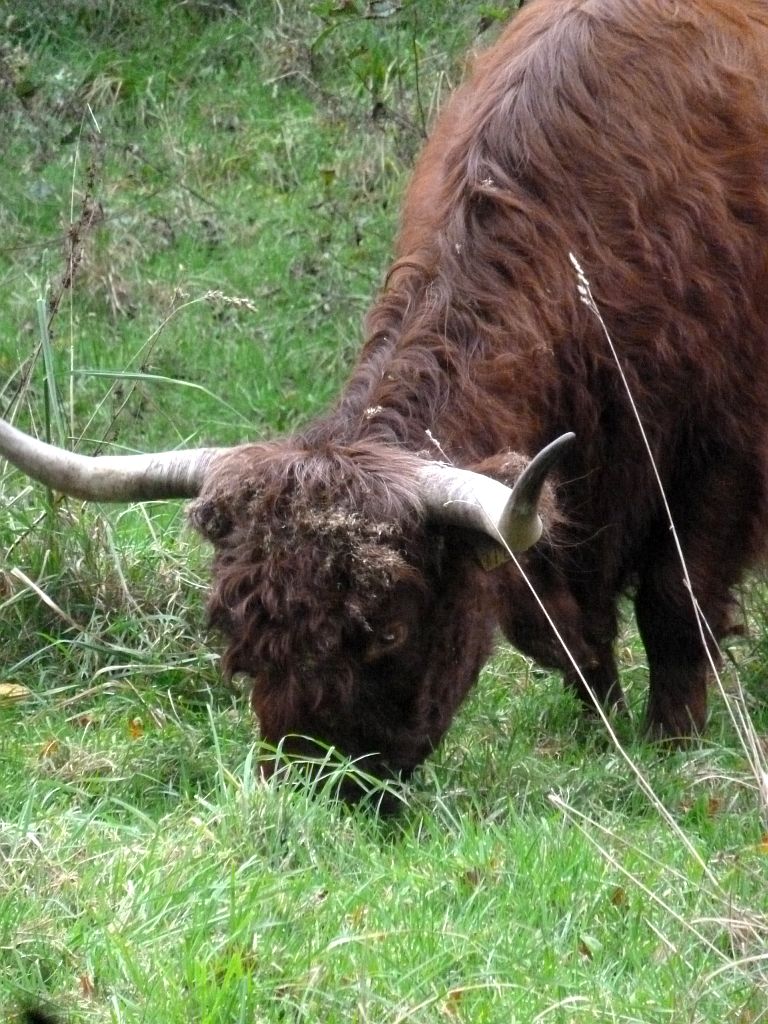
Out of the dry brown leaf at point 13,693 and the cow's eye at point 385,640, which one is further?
the dry brown leaf at point 13,693

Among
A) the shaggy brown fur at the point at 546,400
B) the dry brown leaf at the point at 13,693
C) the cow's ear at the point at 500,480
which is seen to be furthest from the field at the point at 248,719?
the cow's ear at the point at 500,480

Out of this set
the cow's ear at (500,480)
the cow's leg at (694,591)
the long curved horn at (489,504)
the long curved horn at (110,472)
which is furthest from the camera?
the cow's leg at (694,591)

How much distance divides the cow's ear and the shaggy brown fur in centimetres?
2

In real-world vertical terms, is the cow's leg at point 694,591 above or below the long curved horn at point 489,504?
below

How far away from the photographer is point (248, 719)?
570 cm

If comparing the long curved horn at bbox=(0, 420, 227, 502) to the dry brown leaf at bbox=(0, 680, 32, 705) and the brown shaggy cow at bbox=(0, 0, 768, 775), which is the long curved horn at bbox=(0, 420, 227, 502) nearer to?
the brown shaggy cow at bbox=(0, 0, 768, 775)

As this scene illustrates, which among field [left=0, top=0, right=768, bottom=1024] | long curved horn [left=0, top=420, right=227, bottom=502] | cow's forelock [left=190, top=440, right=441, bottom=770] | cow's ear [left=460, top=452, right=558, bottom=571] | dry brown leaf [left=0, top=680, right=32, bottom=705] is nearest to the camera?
field [left=0, top=0, right=768, bottom=1024]

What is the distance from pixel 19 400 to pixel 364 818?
286 centimetres

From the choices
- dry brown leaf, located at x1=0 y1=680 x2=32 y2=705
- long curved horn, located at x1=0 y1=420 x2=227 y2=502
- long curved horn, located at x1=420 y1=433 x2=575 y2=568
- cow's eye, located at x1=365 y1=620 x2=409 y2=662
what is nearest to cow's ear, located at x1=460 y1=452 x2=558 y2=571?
long curved horn, located at x1=420 y1=433 x2=575 y2=568

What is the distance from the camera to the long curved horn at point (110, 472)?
5.01 m

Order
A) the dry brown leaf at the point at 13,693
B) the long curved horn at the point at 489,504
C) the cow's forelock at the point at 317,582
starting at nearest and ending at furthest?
the long curved horn at the point at 489,504 < the cow's forelock at the point at 317,582 < the dry brown leaf at the point at 13,693

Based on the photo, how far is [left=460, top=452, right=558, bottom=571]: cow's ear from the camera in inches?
183

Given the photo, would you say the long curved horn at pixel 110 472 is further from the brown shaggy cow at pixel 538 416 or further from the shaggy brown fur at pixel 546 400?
the shaggy brown fur at pixel 546 400

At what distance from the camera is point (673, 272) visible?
212 inches
